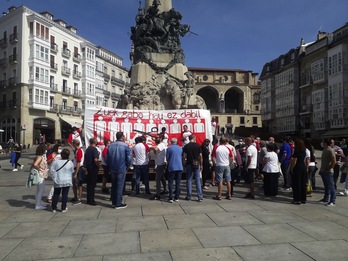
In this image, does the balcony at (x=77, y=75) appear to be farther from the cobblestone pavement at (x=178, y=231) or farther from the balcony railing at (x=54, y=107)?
the cobblestone pavement at (x=178, y=231)

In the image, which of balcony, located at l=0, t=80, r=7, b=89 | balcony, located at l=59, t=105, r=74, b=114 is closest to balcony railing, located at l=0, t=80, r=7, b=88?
balcony, located at l=0, t=80, r=7, b=89

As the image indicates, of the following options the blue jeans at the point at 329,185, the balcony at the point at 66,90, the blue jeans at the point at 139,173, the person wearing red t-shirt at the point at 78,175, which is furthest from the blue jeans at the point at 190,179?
the balcony at the point at 66,90

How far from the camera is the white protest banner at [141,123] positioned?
12.7 metres

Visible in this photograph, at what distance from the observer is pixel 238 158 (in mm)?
10320

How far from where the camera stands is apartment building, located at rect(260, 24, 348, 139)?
144 feet

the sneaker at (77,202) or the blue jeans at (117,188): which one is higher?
the blue jeans at (117,188)

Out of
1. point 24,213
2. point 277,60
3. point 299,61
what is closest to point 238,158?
point 24,213

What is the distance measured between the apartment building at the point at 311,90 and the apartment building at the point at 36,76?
1315 inches

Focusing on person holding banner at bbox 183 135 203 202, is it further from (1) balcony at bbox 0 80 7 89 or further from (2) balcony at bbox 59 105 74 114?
(1) balcony at bbox 0 80 7 89

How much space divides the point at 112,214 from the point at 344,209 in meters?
5.52

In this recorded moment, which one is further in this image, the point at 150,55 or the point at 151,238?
the point at 150,55

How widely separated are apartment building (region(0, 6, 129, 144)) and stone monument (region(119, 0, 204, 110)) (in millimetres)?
28810

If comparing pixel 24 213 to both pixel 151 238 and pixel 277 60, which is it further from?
pixel 277 60

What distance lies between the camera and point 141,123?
13.1 m
